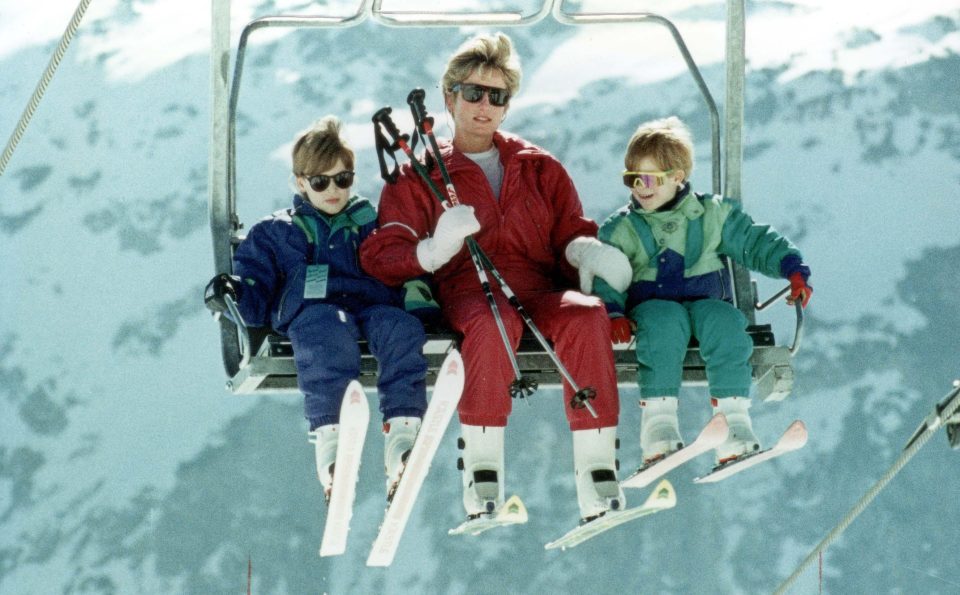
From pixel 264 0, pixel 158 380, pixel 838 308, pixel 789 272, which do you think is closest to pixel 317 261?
pixel 789 272

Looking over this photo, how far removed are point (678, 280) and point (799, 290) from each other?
36 cm

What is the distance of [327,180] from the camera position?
475 cm

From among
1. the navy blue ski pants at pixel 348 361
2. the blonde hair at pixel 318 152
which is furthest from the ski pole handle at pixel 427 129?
the navy blue ski pants at pixel 348 361

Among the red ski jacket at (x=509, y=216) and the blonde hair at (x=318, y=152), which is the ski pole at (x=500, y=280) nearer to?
the red ski jacket at (x=509, y=216)

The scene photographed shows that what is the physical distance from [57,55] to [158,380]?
1785 cm

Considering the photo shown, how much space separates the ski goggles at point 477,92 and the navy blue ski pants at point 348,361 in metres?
0.74

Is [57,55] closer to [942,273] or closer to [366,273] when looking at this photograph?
[366,273]

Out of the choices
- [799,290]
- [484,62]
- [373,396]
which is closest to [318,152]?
[484,62]

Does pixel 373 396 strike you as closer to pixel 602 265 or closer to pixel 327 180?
pixel 327 180

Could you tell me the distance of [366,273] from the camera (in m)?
4.74

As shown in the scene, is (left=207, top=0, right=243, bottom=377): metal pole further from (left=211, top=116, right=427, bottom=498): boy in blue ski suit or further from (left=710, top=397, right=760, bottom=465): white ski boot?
(left=710, top=397, right=760, bottom=465): white ski boot

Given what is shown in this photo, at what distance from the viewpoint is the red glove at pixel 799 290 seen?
4602 millimetres

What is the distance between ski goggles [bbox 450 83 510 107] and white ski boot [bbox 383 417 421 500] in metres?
0.99

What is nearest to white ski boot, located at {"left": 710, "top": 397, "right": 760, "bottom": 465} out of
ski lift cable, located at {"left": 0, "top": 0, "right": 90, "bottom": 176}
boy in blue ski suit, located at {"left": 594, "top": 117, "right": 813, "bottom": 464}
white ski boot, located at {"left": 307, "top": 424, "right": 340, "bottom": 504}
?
boy in blue ski suit, located at {"left": 594, "top": 117, "right": 813, "bottom": 464}
